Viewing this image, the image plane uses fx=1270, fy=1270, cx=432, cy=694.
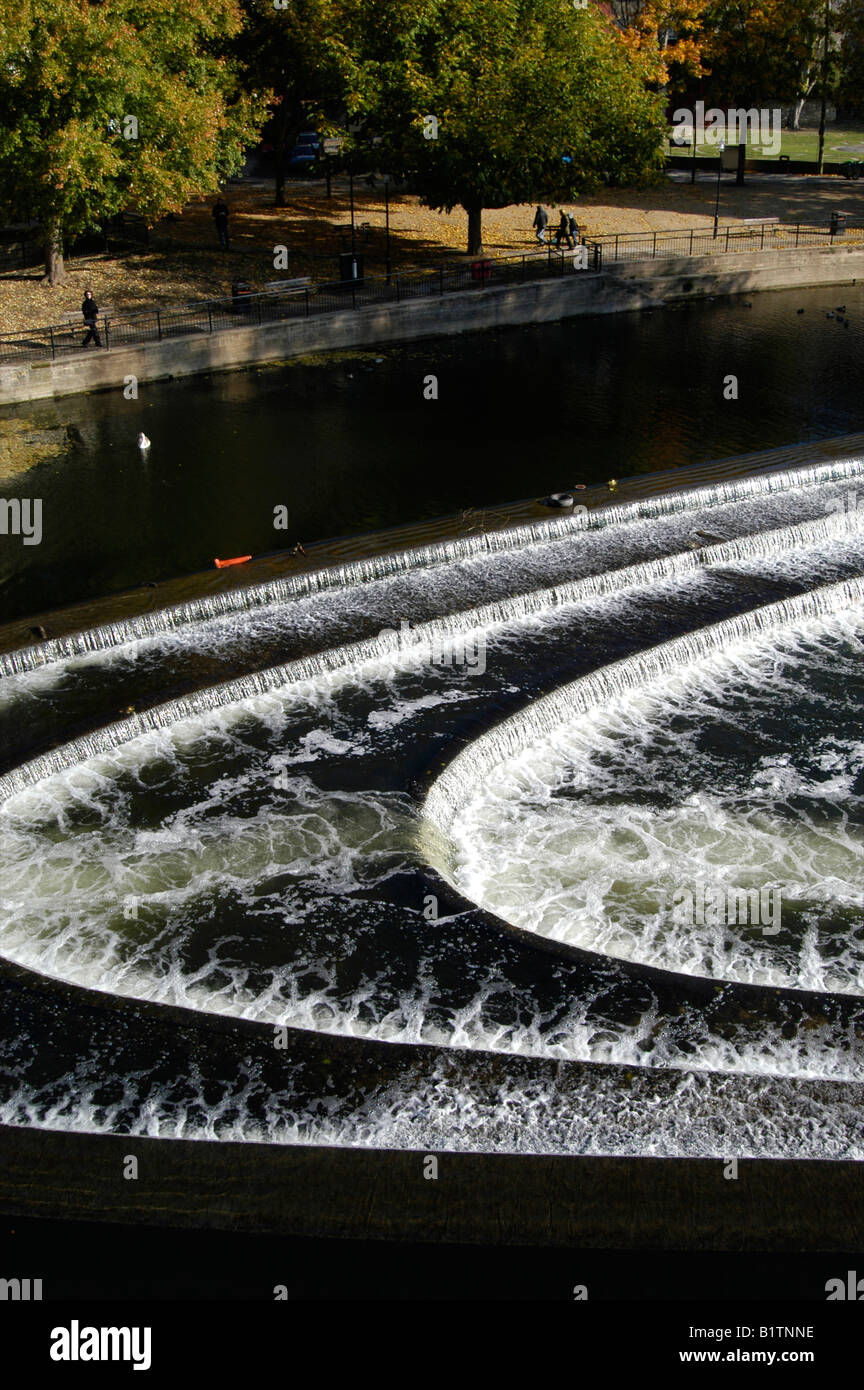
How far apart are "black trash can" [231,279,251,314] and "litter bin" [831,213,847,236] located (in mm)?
18492

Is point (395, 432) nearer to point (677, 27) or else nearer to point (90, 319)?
point (90, 319)

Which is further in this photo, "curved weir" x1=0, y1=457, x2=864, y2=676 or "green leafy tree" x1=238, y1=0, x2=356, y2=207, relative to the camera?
"green leafy tree" x1=238, y1=0, x2=356, y2=207

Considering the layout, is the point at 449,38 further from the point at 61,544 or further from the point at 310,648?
the point at 310,648

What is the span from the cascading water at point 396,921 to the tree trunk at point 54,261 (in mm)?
16602

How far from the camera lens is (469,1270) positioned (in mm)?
8367

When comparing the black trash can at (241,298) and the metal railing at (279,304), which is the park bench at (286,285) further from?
the black trash can at (241,298)

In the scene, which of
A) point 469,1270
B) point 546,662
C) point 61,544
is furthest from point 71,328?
point 469,1270

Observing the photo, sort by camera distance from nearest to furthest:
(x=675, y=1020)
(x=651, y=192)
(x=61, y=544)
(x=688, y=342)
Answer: (x=675, y=1020)
(x=61, y=544)
(x=688, y=342)
(x=651, y=192)

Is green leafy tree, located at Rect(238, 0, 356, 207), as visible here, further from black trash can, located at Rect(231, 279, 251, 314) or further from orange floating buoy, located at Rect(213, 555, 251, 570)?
orange floating buoy, located at Rect(213, 555, 251, 570)

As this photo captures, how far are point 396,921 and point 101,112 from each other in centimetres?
2192

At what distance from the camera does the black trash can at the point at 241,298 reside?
97.8ft

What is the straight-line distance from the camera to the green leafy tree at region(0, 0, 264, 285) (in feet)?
84.5

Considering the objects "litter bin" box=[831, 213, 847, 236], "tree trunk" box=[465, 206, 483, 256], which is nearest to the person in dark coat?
"tree trunk" box=[465, 206, 483, 256]

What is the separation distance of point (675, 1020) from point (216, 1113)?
3785 mm
